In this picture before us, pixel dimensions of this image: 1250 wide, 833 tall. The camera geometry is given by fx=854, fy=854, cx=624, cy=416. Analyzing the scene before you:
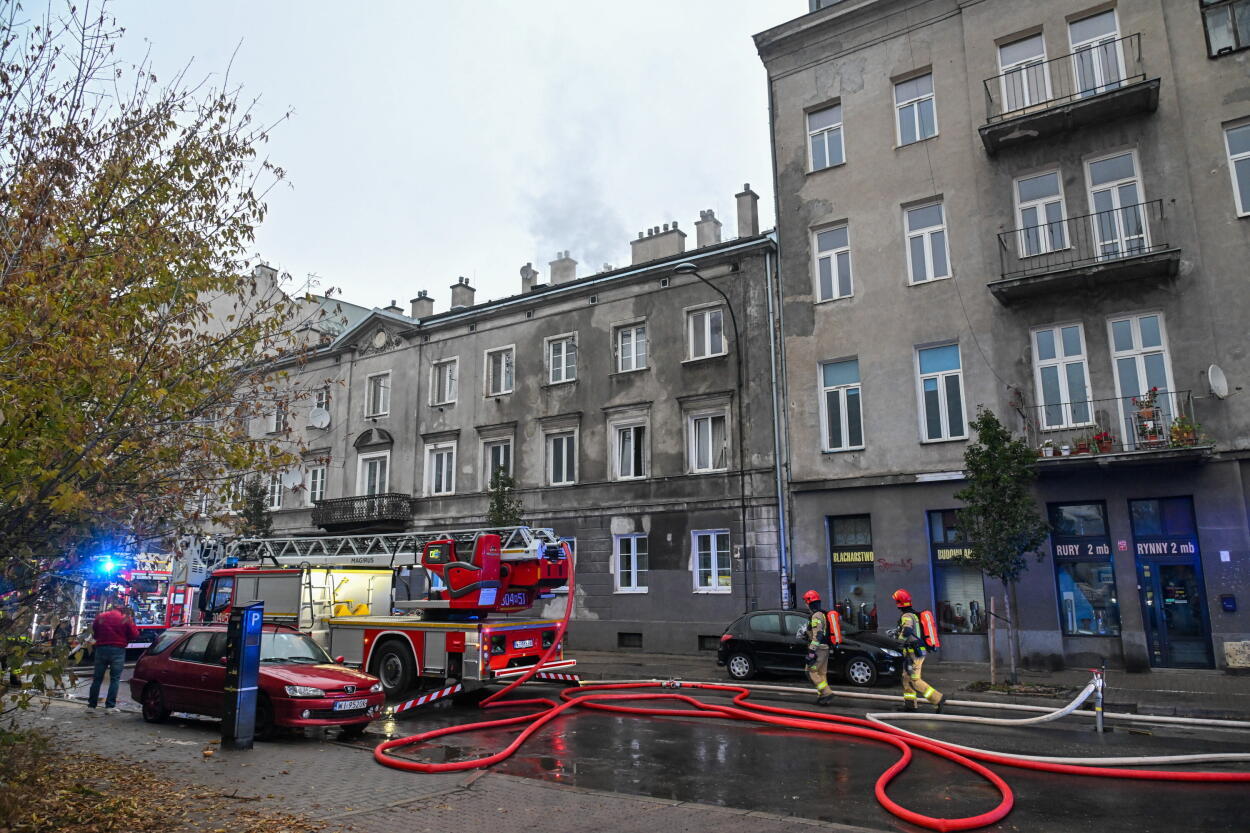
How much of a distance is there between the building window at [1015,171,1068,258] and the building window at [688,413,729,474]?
8.92m

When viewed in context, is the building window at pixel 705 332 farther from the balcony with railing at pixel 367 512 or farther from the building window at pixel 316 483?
the building window at pixel 316 483

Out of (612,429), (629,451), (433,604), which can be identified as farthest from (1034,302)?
(433,604)

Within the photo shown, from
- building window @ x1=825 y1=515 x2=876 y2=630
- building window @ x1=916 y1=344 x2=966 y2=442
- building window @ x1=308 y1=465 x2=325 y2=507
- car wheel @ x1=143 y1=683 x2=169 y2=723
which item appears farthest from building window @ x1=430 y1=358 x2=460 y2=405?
car wheel @ x1=143 y1=683 x2=169 y2=723

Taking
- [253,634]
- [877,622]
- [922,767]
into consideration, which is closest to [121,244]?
[253,634]

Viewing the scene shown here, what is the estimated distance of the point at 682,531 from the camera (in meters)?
24.1

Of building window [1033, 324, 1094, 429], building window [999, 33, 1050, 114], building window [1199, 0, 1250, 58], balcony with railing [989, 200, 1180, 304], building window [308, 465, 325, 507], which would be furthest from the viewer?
building window [308, 465, 325, 507]

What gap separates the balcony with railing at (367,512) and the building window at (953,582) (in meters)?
18.2

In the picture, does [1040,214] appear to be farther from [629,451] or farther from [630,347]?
[629,451]

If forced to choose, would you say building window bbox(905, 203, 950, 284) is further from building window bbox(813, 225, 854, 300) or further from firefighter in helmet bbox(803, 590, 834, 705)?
firefighter in helmet bbox(803, 590, 834, 705)

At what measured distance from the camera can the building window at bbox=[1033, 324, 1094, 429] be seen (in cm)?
1873

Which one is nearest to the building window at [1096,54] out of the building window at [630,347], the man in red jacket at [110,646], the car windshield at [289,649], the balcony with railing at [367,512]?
the building window at [630,347]

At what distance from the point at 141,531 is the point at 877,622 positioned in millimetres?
16717

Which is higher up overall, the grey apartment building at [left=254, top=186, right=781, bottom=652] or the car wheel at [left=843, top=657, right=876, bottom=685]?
the grey apartment building at [left=254, top=186, right=781, bottom=652]

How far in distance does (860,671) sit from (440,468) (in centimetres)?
1839
